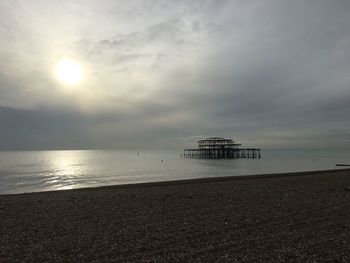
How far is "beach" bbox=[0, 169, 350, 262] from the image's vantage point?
19.7 ft

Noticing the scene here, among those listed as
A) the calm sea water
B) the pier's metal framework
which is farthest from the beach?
the pier's metal framework

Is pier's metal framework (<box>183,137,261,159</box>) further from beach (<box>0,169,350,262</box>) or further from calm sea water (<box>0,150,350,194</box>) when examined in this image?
beach (<box>0,169,350,262</box>)

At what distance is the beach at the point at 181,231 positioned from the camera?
600 centimetres

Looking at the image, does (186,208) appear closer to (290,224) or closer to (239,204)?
(239,204)

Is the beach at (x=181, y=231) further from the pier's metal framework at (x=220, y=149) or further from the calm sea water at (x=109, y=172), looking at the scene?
the pier's metal framework at (x=220, y=149)

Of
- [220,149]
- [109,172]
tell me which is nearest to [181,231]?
[109,172]

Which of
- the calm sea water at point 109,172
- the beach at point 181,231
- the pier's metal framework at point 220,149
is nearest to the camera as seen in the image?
the beach at point 181,231

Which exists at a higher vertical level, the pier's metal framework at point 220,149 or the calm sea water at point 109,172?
the pier's metal framework at point 220,149

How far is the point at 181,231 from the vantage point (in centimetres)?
785

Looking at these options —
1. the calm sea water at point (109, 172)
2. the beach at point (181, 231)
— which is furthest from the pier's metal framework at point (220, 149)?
the beach at point (181, 231)

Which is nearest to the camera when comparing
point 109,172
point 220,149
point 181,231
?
point 181,231

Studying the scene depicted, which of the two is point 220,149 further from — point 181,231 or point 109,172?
point 181,231

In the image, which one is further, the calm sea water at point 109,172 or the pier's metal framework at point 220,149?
the pier's metal framework at point 220,149

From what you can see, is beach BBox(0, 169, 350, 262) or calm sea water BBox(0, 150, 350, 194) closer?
beach BBox(0, 169, 350, 262)
